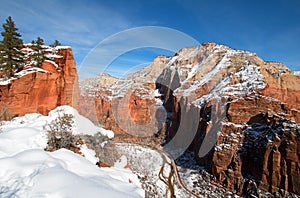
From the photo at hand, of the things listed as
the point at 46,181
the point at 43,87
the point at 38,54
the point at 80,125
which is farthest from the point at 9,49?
the point at 46,181

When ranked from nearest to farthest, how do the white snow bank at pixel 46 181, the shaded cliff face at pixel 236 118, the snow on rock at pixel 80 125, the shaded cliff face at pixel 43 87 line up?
the white snow bank at pixel 46 181
the snow on rock at pixel 80 125
the shaded cliff face at pixel 43 87
the shaded cliff face at pixel 236 118

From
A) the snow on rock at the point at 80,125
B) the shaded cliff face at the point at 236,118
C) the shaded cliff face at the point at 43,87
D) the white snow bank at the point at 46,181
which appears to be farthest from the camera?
the shaded cliff face at the point at 236,118

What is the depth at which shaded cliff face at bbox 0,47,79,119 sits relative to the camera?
15.3m

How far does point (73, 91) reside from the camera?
20.7 metres

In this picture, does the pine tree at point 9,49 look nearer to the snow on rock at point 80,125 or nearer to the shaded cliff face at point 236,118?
the snow on rock at point 80,125

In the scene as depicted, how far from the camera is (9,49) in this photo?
16188mm

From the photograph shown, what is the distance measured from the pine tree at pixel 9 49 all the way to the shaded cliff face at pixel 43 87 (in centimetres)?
92

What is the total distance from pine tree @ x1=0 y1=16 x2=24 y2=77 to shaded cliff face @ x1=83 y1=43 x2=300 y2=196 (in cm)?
1819

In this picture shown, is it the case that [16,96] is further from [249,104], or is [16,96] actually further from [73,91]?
[249,104]

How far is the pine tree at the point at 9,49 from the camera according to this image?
1558 centimetres

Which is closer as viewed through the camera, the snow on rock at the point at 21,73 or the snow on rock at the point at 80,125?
the snow on rock at the point at 80,125

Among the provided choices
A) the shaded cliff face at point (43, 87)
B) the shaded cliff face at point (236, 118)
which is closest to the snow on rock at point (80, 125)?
the shaded cliff face at point (43, 87)

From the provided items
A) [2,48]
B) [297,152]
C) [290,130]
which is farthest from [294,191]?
[2,48]

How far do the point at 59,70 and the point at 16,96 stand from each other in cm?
520
